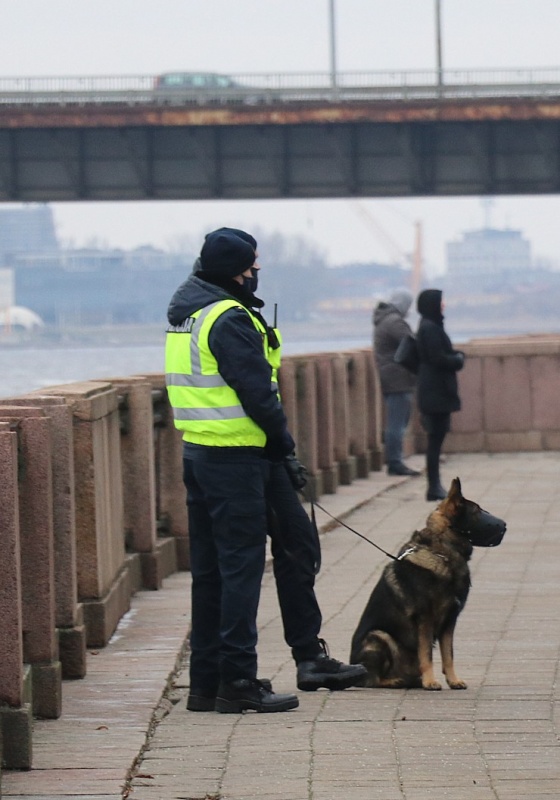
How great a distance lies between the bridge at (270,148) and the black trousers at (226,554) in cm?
4346

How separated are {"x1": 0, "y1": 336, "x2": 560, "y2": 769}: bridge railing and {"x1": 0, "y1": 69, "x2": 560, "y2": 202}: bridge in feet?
109

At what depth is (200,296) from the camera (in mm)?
6688

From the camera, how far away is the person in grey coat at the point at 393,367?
55.5ft

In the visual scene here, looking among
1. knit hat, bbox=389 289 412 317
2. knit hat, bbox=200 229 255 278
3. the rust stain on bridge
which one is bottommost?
knit hat, bbox=389 289 412 317

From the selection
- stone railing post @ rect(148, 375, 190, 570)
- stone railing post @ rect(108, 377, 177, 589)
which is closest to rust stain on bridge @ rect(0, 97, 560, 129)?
stone railing post @ rect(148, 375, 190, 570)

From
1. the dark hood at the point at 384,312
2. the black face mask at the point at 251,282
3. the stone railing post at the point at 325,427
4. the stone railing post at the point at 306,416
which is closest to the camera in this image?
the black face mask at the point at 251,282

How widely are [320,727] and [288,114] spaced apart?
145 ft

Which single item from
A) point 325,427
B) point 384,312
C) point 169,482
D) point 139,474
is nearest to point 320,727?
point 139,474

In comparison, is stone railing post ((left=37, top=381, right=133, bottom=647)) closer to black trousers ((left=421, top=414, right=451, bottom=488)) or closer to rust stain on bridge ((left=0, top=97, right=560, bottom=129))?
black trousers ((left=421, top=414, right=451, bottom=488))

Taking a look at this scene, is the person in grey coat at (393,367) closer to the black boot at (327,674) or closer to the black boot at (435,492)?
the black boot at (435,492)

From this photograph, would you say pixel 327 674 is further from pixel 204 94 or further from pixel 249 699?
pixel 204 94

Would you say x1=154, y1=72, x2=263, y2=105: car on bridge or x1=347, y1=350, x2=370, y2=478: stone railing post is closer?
x1=347, y1=350, x2=370, y2=478: stone railing post

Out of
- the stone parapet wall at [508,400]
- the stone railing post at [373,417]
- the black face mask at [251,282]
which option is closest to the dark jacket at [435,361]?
the stone railing post at [373,417]

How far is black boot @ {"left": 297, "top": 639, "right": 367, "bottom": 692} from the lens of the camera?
7.07 meters
